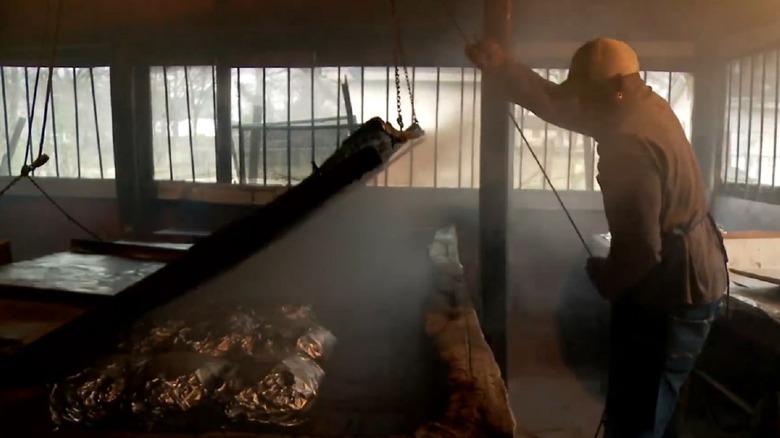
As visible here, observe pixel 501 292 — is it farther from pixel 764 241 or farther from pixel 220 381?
pixel 220 381

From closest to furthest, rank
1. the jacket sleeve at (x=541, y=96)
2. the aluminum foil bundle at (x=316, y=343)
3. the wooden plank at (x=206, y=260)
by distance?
1. the wooden plank at (x=206, y=260)
2. the aluminum foil bundle at (x=316, y=343)
3. the jacket sleeve at (x=541, y=96)

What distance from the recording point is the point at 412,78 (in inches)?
159

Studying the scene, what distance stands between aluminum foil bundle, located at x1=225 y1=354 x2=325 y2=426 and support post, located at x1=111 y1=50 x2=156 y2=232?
9.53ft

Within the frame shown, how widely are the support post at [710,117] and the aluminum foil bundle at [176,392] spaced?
339 cm

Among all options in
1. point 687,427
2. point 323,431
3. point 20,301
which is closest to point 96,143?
point 20,301

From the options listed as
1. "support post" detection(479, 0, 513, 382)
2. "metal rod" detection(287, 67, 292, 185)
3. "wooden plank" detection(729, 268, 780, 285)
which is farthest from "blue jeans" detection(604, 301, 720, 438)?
"metal rod" detection(287, 67, 292, 185)

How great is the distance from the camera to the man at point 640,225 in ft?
6.17

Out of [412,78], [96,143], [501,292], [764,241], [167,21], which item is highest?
[167,21]

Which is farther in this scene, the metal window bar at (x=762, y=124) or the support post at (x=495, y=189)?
the metal window bar at (x=762, y=124)

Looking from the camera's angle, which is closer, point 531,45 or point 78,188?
point 531,45

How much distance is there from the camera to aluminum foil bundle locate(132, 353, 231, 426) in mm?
1391

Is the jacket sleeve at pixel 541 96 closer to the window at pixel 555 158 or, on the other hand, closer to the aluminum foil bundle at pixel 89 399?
the aluminum foil bundle at pixel 89 399

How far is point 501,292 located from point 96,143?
9.65 feet

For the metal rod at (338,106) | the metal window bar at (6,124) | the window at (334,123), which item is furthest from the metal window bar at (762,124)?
the metal window bar at (6,124)
